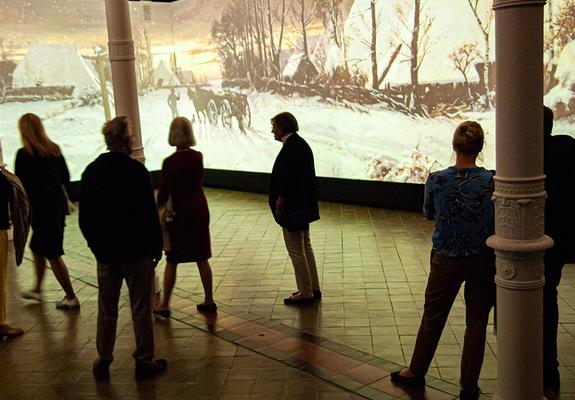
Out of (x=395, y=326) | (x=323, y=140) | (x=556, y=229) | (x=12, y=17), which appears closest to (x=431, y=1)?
(x=323, y=140)

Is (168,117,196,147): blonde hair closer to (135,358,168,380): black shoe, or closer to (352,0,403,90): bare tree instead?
(135,358,168,380): black shoe

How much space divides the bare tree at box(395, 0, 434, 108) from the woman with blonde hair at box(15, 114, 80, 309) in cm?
557

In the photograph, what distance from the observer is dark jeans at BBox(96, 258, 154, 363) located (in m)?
4.46

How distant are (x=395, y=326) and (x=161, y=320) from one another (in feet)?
6.55

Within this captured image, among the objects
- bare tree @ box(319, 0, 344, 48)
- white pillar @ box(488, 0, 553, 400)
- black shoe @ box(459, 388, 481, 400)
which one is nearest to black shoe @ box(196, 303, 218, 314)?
black shoe @ box(459, 388, 481, 400)

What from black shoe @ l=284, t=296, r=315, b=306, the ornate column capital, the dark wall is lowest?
black shoe @ l=284, t=296, r=315, b=306

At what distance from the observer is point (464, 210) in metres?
3.79

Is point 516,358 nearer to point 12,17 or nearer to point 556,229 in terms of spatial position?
point 556,229

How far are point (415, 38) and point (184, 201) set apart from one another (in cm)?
540

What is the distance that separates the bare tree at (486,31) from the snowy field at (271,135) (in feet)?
0.96

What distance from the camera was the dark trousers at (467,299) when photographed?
151 inches

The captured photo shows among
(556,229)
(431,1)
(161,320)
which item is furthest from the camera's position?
(431,1)

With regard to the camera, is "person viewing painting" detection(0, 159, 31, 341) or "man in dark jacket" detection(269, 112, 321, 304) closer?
"person viewing painting" detection(0, 159, 31, 341)

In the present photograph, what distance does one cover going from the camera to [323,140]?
11281mm
